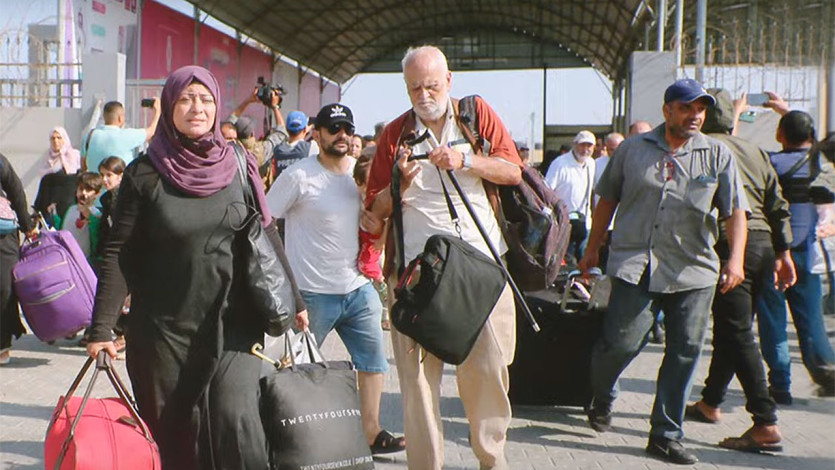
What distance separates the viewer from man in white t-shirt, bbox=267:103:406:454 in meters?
5.30

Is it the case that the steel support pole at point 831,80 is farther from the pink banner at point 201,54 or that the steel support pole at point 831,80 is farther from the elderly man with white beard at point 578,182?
the pink banner at point 201,54

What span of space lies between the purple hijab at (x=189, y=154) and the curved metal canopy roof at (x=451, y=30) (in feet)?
79.6

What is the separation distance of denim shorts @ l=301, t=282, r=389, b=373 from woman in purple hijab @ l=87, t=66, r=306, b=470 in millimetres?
1633

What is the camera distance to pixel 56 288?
702 cm

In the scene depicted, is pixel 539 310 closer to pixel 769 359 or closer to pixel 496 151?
pixel 769 359

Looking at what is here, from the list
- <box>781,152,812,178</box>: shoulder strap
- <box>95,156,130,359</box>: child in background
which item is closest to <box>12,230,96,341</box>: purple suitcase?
<box>95,156,130,359</box>: child in background

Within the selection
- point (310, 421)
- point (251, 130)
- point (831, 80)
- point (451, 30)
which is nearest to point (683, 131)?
point (310, 421)

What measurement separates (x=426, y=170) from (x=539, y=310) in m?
2.15

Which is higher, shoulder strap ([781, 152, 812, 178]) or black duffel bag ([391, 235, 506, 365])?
shoulder strap ([781, 152, 812, 178])

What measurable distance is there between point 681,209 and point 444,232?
1615mm

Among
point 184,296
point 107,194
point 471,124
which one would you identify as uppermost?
point 471,124

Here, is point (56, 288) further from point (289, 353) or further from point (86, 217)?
point (289, 353)

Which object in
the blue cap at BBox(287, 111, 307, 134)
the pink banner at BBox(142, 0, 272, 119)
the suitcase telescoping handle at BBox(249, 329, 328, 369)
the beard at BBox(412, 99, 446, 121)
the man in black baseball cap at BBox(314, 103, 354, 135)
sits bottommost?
the suitcase telescoping handle at BBox(249, 329, 328, 369)

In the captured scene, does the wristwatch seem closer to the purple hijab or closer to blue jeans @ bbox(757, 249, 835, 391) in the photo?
the purple hijab
